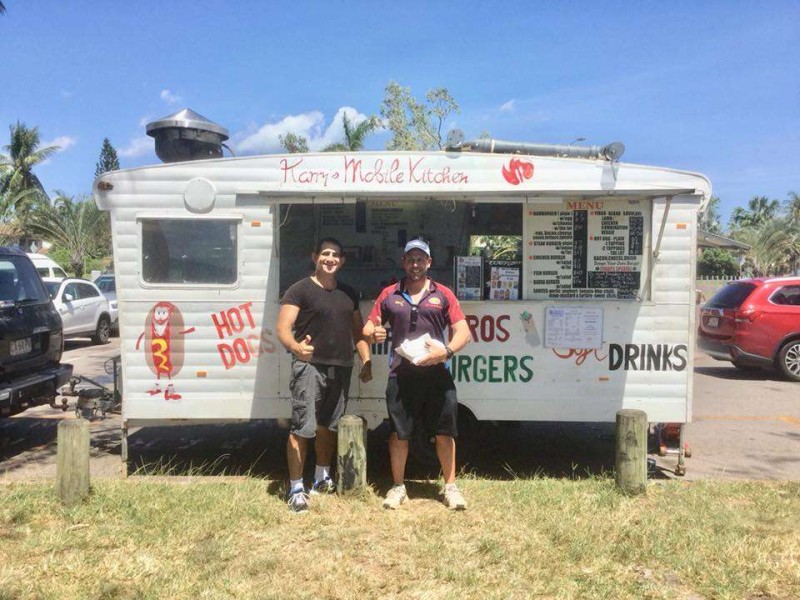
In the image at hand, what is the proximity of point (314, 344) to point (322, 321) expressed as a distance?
18 centimetres

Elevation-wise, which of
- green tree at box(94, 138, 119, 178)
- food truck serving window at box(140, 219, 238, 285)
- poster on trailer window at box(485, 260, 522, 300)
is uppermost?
green tree at box(94, 138, 119, 178)

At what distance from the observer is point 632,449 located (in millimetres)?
5000

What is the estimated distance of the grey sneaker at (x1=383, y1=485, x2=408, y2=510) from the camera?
4805mm

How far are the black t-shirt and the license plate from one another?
3.26 meters

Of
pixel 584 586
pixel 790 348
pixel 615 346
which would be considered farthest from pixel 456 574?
pixel 790 348

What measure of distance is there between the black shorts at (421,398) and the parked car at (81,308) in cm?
1097

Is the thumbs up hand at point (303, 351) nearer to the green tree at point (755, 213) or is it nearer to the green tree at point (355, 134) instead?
the green tree at point (355, 134)

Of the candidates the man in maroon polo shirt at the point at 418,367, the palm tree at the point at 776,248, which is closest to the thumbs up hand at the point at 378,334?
the man in maroon polo shirt at the point at 418,367

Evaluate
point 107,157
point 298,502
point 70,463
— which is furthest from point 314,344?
point 107,157

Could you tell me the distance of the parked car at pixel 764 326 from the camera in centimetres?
1056

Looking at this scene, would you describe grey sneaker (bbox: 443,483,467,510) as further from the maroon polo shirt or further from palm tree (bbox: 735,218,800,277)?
palm tree (bbox: 735,218,800,277)

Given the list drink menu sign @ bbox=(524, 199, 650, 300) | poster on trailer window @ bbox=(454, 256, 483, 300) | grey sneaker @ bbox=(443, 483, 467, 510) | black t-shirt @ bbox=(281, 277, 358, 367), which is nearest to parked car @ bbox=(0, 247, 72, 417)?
A: black t-shirt @ bbox=(281, 277, 358, 367)

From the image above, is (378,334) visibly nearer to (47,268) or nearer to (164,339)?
(164,339)

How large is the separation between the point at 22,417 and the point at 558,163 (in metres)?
6.96
